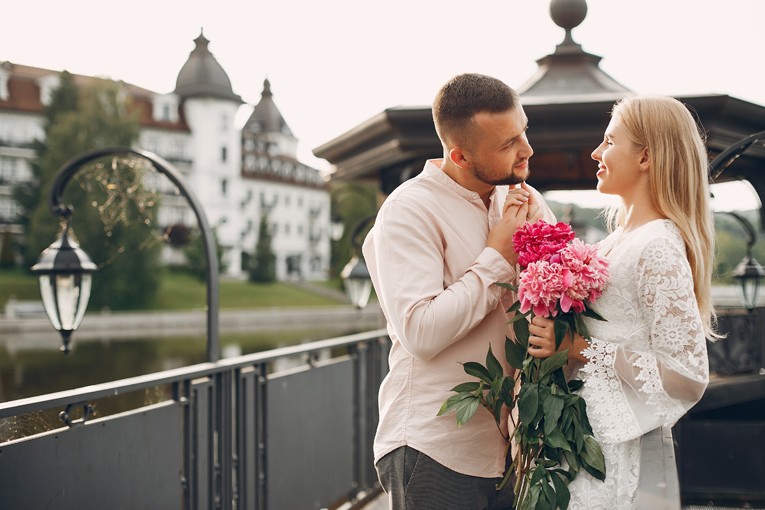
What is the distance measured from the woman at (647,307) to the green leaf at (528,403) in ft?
0.32

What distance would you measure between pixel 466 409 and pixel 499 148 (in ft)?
2.42

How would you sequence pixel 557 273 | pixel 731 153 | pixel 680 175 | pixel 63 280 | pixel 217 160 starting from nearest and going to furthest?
pixel 557 273 → pixel 680 175 → pixel 731 153 → pixel 63 280 → pixel 217 160

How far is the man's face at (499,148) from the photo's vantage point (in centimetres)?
233

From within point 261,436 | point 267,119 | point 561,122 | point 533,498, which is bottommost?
point 261,436

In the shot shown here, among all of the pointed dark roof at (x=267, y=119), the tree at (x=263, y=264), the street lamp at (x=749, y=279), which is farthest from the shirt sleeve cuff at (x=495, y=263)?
the pointed dark roof at (x=267, y=119)

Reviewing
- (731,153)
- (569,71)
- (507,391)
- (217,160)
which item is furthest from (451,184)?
(217,160)

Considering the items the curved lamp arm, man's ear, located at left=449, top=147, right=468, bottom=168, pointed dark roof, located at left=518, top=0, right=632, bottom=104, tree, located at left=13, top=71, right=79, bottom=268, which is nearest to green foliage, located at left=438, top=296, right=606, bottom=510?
man's ear, located at left=449, top=147, right=468, bottom=168

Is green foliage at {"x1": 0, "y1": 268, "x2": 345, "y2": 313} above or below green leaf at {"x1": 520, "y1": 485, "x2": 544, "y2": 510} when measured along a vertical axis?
below

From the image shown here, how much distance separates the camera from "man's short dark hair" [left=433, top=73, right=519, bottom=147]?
232 cm

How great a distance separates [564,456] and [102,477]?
7.02 ft

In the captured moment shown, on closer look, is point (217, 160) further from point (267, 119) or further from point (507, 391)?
point (507, 391)

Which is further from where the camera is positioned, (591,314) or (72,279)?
(72,279)

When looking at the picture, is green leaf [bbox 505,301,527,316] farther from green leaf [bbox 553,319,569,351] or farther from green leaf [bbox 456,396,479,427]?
green leaf [bbox 456,396,479,427]

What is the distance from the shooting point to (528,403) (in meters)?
2.14
